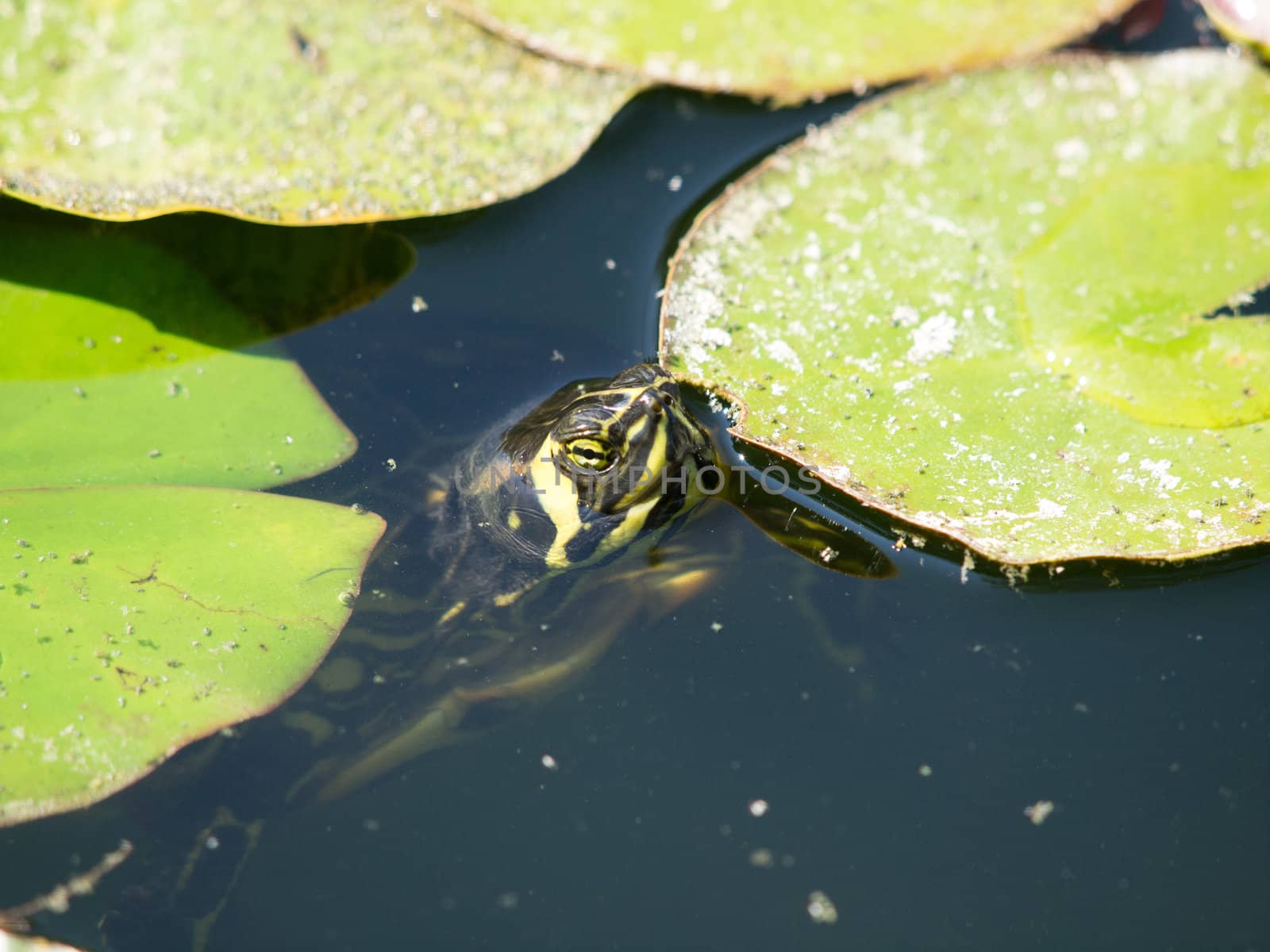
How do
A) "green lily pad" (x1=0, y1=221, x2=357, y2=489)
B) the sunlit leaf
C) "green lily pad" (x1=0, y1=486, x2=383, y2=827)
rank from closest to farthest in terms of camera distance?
"green lily pad" (x1=0, y1=486, x2=383, y2=827)
"green lily pad" (x1=0, y1=221, x2=357, y2=489)
the sunlit leaf

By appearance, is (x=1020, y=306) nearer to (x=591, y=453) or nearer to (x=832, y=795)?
(x=591, y=453)

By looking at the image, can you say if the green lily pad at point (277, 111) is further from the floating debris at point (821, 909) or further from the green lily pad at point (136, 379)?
the floating debris at point (821, 909)

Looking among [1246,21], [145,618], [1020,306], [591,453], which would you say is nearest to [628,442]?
[591,453]

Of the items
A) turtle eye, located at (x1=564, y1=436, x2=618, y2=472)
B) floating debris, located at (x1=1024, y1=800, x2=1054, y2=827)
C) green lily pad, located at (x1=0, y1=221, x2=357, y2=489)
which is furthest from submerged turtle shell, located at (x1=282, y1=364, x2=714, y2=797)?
floating debris, located at (x1=1024, y1=800, x2=1054, y2=827)

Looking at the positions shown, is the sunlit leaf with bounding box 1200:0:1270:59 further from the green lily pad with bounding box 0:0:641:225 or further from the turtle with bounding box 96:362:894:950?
the turtle with bounding box 96:362:894:950

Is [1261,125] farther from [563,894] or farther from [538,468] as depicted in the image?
[563,894]

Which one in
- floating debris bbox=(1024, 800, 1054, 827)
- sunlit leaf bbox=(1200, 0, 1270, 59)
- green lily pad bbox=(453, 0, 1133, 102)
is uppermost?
green lily pad bbox=(453, 0, 1133, 102)

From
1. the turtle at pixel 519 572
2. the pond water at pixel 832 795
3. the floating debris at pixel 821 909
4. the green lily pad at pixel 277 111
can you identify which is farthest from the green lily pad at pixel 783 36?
the floating debris at pixel 821 909

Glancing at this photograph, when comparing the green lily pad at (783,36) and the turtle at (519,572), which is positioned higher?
the green lily pad at (783,36)
